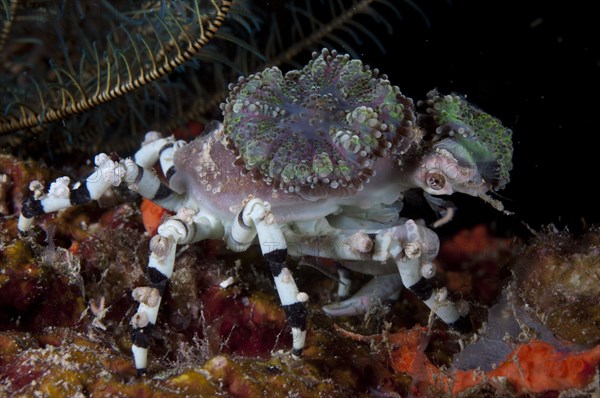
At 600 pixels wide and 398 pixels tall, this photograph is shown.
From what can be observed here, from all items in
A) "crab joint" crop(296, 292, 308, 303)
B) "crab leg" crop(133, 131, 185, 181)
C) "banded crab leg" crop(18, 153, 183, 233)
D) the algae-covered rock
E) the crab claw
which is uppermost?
"banded crab leg" crop(18, 153, 183, 233)

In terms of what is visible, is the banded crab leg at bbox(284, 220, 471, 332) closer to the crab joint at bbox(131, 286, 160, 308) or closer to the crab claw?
the crab claw

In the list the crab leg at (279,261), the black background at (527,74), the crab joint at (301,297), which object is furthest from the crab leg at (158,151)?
the black background at (527,74)

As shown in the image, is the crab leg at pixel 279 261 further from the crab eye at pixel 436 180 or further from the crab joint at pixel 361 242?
the crab eye at pixel 436 180

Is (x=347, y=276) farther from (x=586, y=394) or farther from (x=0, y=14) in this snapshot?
(x=0, y=14)

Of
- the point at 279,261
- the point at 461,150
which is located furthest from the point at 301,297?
the point at 461,150

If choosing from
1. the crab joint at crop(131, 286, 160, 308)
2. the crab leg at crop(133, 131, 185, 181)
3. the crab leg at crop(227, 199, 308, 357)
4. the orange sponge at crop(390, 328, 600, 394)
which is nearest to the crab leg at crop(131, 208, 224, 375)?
the crab joint at crop(131, 286, 160, 308)

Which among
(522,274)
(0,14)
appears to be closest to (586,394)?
(522,274)

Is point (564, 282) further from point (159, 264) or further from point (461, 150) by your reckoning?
point (159, 264)
